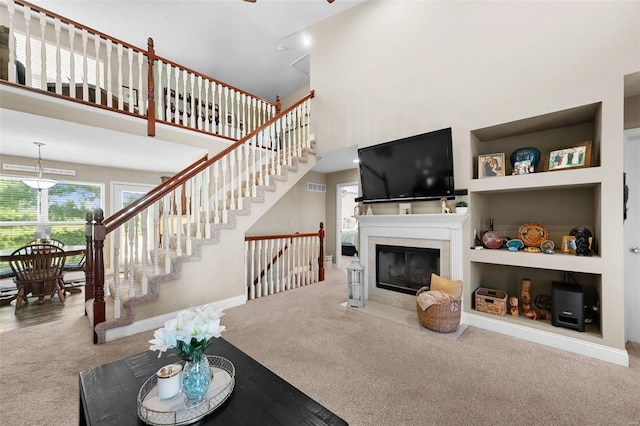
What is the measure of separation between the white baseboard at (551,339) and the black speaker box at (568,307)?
0.14m

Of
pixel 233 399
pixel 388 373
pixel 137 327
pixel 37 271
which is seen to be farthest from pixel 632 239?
pixel 37 271

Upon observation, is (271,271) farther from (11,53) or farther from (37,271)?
(11,53)

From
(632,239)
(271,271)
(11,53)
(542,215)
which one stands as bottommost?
(271,271)

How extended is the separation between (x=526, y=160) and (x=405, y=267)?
184cm

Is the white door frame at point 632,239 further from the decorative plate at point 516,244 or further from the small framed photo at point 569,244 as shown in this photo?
the decorative plate at point 516,244

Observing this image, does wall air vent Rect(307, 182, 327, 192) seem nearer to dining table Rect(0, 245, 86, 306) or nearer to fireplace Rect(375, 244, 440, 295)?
fireplace Rect(375, 244, 440, 295)

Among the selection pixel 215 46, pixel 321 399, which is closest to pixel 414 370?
pixel 321 399

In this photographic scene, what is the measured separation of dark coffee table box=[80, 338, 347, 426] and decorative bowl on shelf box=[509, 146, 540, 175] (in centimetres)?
297

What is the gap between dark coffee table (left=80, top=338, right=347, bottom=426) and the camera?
104 cm

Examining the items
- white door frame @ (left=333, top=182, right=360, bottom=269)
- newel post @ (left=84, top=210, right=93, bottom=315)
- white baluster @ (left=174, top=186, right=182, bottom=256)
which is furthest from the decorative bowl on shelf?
newel post @ (left=84, top=210, right=93, bottom=315)

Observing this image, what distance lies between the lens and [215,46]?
5.21 metres

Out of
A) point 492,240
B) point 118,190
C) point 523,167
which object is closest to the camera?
point 523,167

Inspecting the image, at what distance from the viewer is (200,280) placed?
328 cm

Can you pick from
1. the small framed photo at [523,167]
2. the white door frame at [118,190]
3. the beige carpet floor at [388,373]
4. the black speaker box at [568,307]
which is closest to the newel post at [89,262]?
the beige carpet floor at [388,373]
